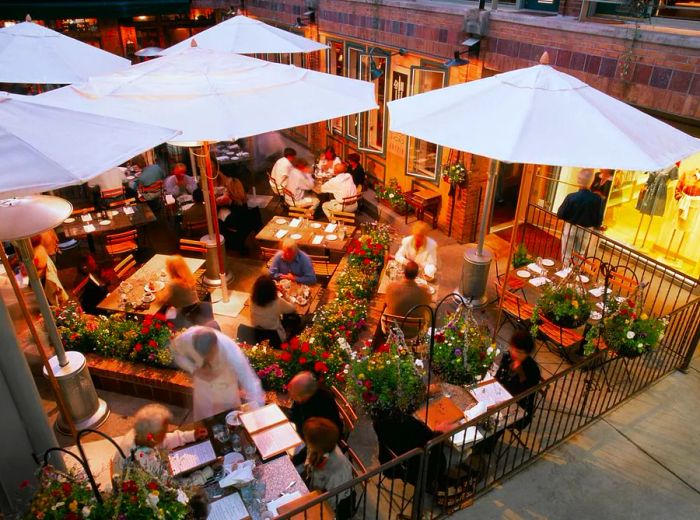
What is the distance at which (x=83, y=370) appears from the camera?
558 centimetres

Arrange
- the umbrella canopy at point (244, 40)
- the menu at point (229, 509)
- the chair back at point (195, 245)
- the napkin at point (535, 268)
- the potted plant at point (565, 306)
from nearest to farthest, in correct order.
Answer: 1. the menu at point (229, 509)
2. the potted plant at point (565, 306)
3. the napkin at point (535, 268)
4. the chair back at point (195, 245)
5. the umbrella canopy at point (244, 40)

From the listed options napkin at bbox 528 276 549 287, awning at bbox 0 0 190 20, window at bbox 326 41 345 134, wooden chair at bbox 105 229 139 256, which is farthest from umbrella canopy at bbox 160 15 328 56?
awning at bbox 0 0 190 20

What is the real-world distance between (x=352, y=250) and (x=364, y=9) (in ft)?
19.8

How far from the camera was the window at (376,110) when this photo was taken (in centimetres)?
1156

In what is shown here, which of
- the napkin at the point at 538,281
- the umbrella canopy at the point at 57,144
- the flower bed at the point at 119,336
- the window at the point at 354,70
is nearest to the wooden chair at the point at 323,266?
the flower bed at the point at 119,336

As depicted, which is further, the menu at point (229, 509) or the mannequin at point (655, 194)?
the mannequin at point (655, 194)

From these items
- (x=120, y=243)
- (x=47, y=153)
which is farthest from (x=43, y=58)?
(x=47, y=153)

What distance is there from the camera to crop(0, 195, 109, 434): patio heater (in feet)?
15.1

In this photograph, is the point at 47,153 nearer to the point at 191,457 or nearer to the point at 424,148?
the point at 191,457

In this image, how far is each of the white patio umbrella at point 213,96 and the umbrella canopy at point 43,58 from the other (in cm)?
274

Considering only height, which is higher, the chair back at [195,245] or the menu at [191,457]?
the menu at [191,457]

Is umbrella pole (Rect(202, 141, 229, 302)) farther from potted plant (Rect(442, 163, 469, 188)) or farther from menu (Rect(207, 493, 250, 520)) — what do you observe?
potted plant (Rect(442, 163, 469, 188))

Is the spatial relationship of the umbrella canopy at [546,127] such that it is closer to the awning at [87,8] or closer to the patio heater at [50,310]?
the patio heater at [50,310]

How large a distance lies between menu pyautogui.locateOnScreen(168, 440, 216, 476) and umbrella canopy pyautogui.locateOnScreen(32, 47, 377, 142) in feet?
8.75
